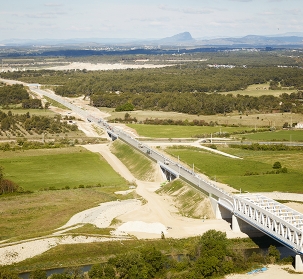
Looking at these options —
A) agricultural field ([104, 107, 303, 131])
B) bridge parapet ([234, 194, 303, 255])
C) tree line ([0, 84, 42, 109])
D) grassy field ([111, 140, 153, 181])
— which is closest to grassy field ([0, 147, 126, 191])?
grassy field ([111, 140, 153, 181])

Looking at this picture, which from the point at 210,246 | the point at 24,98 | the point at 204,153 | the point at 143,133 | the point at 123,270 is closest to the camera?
the point at 123,270

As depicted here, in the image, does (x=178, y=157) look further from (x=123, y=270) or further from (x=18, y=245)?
(x=123, y=270)

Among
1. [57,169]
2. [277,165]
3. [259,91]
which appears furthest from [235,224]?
[259,91]

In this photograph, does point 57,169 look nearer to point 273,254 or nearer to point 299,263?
point 273,254

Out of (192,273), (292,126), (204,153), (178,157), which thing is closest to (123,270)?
(192,273)

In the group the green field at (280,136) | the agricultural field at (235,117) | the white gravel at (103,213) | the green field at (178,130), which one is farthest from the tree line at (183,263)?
the agricultural field at (235,117)

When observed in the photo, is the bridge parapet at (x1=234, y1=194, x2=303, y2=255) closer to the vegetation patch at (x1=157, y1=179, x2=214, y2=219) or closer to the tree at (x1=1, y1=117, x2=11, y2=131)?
the vegetation patch at (x1=157, y1=179, x2=214, y2=219)
